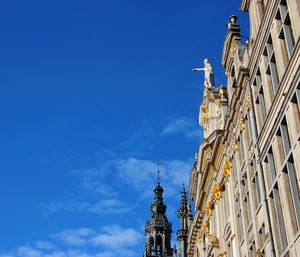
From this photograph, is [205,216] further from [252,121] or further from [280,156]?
[280,156]

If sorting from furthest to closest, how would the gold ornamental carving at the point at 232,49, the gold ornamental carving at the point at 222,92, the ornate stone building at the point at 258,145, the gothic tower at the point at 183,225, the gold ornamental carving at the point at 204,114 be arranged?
the gothic tower at the point at 183,225
the gold ornamental carving at the point at 204,114
the gold ornamental carving at the point at 222,92
the gold ornamental carving at the point at 232,49
the ornate stone building at the point at 258,145

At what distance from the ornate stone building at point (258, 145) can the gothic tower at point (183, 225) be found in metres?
33.1

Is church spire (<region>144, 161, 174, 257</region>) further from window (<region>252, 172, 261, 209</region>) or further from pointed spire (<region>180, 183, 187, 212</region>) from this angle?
window (<region>252, 172, 261, 209</region>)

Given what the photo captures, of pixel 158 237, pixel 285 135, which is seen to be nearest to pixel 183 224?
pixel 158 237

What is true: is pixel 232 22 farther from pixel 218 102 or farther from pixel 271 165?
pixel 271 165

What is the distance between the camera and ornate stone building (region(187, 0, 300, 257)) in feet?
78.8

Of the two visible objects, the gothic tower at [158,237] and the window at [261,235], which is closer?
the window at [261,235]

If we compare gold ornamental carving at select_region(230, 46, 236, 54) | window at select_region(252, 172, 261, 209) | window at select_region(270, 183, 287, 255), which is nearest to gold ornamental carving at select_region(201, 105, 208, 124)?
gold ornamental carving at select_region(230, 46, 236, 54)

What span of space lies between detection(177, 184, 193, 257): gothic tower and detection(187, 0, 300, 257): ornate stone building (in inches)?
1302

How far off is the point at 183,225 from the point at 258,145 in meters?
52.9

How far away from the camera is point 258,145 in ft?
95.0

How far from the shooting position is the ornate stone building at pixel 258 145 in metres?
24.0

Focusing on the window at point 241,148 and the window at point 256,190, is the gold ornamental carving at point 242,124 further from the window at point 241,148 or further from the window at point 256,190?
the window at point 256,190

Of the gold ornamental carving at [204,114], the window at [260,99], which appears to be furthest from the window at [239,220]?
the gold ornamental carving at [204,114]
